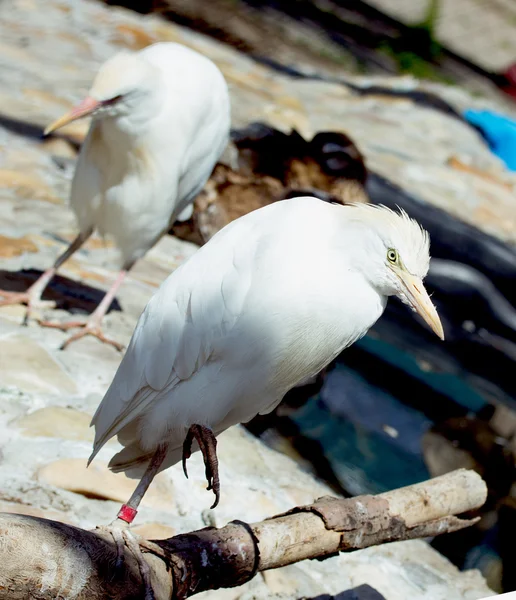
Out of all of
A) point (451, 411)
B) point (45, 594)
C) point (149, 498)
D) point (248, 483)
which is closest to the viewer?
point (45, 594)

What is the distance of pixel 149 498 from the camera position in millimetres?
2551

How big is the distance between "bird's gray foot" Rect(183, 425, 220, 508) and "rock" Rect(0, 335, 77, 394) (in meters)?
0.99

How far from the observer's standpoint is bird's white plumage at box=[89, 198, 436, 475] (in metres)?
1.85

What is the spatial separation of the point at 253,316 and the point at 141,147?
1.28m

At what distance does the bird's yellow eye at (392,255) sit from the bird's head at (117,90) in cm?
127

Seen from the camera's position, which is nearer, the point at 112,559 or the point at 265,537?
the point at 112,559

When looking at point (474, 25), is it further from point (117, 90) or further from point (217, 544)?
point (217, 544)

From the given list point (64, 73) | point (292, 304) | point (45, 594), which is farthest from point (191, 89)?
point (64, 73)

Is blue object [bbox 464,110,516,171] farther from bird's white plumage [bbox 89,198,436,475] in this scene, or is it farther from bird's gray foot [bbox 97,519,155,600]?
bird's gray foot [bbox 97,519,155,600]

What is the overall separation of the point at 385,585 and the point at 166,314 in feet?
3.83

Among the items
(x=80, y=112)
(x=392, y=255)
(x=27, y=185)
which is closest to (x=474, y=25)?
(x=27, y=185)

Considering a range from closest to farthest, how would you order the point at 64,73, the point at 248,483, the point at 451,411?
1. the point at 248,483
2. the point at 451,411
3. the point at 64,73

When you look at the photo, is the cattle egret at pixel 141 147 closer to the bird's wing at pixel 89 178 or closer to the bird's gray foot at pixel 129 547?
the bird's wing at pixel 89 178

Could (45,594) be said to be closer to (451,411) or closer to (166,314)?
(166,314)
